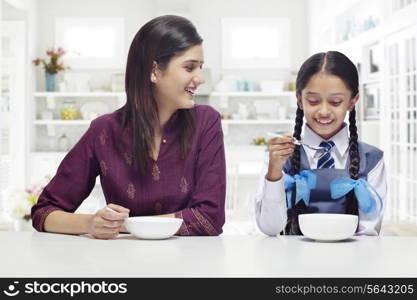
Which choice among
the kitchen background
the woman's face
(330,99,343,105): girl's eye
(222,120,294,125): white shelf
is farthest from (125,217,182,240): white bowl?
(222,120,294,125): white shelf

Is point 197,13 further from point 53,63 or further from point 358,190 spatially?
point 358,190

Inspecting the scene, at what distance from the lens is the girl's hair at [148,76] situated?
1.73 meters

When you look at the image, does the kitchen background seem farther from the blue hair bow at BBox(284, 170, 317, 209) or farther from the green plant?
the blue hair bow at BBox(284, 170, 317, 209)

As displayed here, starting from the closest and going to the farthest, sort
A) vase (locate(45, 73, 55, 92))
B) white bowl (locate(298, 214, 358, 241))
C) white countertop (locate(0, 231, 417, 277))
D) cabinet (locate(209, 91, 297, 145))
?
white countertop (locate(0, 231, 417, 277)), white bowl (locate(298, 214, 358, 241)), vase (locate(45, 73, 55, 92)), cabinet (locate(209, 91, 297, 145))

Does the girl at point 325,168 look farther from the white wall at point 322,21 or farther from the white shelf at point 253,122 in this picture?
the white shelf at point 253,122

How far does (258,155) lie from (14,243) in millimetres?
6994

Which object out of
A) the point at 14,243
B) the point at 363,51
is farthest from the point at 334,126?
the point at 363,51

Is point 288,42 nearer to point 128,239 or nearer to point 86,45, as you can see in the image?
point 86,45

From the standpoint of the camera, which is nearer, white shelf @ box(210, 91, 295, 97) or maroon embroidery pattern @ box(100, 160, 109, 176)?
maroon embroidery pattern @ box(100, 160, 109, 176)

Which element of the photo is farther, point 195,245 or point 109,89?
point 109,89

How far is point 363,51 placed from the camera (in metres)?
6.66

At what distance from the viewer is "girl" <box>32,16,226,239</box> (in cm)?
173

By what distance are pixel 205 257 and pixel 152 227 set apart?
26 cm

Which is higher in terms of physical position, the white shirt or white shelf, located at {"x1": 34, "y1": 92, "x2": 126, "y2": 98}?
→ white shelf, located at {"x1": 34, "y1": 92, "x2": 126, "y2": 98}
